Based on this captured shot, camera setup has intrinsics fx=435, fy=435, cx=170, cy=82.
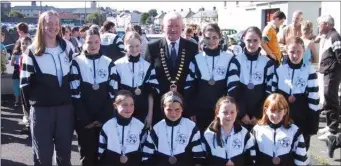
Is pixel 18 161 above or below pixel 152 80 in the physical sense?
below

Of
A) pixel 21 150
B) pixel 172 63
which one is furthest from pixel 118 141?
pixel 21 150

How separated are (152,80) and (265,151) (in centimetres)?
143

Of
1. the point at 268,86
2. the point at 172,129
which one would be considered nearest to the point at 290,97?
the point at 268,86

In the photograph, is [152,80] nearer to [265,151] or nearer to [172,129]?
[172,129]

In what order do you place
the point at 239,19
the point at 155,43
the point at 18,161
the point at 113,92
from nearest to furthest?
the point at 113,92 → the point at 155,43 → the point at 18,161 → the point at 239,19

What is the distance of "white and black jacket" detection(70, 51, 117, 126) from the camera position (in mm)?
4539

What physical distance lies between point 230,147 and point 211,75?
0.80 meters

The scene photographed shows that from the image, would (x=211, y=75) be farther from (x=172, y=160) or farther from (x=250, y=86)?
(x=172, y=160)

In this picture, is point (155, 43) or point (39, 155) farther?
point (155, 43)

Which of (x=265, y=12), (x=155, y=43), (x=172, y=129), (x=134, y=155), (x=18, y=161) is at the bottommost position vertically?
(x=18, y=161)

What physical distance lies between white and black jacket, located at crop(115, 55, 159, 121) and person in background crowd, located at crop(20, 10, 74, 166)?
0.61m

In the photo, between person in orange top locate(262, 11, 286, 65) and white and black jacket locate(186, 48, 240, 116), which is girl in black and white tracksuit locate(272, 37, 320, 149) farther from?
person in orange top locate(262, 11, 286, 65)

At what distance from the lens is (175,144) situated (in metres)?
4.52

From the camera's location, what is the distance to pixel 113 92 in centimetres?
463
